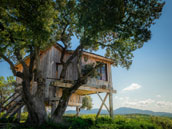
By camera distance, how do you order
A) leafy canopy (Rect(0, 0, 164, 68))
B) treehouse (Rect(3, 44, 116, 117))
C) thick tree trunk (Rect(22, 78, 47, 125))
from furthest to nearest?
treehouse (Rect(3, 44, 116, 117)), thick tree trunk (Rect(22, 78, 47, 125)), leafy canopy (Rect(0, 0, 164, 68))

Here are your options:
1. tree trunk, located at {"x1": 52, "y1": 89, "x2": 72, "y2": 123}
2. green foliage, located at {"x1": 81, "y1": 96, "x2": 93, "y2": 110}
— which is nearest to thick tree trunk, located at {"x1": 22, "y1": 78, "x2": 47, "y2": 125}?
tree trunk, located at {"x1": 52, "y1": 89, "x2": 72, "y2": 123}

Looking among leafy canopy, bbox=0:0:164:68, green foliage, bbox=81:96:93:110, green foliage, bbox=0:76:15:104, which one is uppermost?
leafy canopy, bbox=0:0:164:68

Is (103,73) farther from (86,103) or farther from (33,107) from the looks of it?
(86,103)

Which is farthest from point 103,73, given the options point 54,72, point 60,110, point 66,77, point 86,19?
point 86,19

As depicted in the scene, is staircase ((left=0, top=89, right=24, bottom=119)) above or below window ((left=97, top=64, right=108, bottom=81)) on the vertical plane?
below

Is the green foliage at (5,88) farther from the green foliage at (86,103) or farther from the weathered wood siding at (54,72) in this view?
the green foliage at (86,103)

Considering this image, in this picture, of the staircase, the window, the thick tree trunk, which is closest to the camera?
the thick tree trunk

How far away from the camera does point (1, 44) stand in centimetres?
1028

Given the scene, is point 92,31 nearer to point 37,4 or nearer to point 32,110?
→ point 37,4

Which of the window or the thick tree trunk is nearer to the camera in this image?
the thick tree trunk

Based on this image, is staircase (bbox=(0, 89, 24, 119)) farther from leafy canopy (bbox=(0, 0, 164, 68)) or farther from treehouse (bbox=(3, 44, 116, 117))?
leafy canopy (bbox=(0, 0, 164, 68))

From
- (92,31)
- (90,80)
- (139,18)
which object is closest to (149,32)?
(139,18)

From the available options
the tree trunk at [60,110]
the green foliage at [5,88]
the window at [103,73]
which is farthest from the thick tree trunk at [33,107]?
the green foliage at [5,88]

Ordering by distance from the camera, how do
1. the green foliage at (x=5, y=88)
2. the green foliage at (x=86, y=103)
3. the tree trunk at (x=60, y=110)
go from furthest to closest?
the green foliage at (x=86, y=103) → the green foliage at (x=5, y=88) → the tree trunk at (x=60, y=110)
